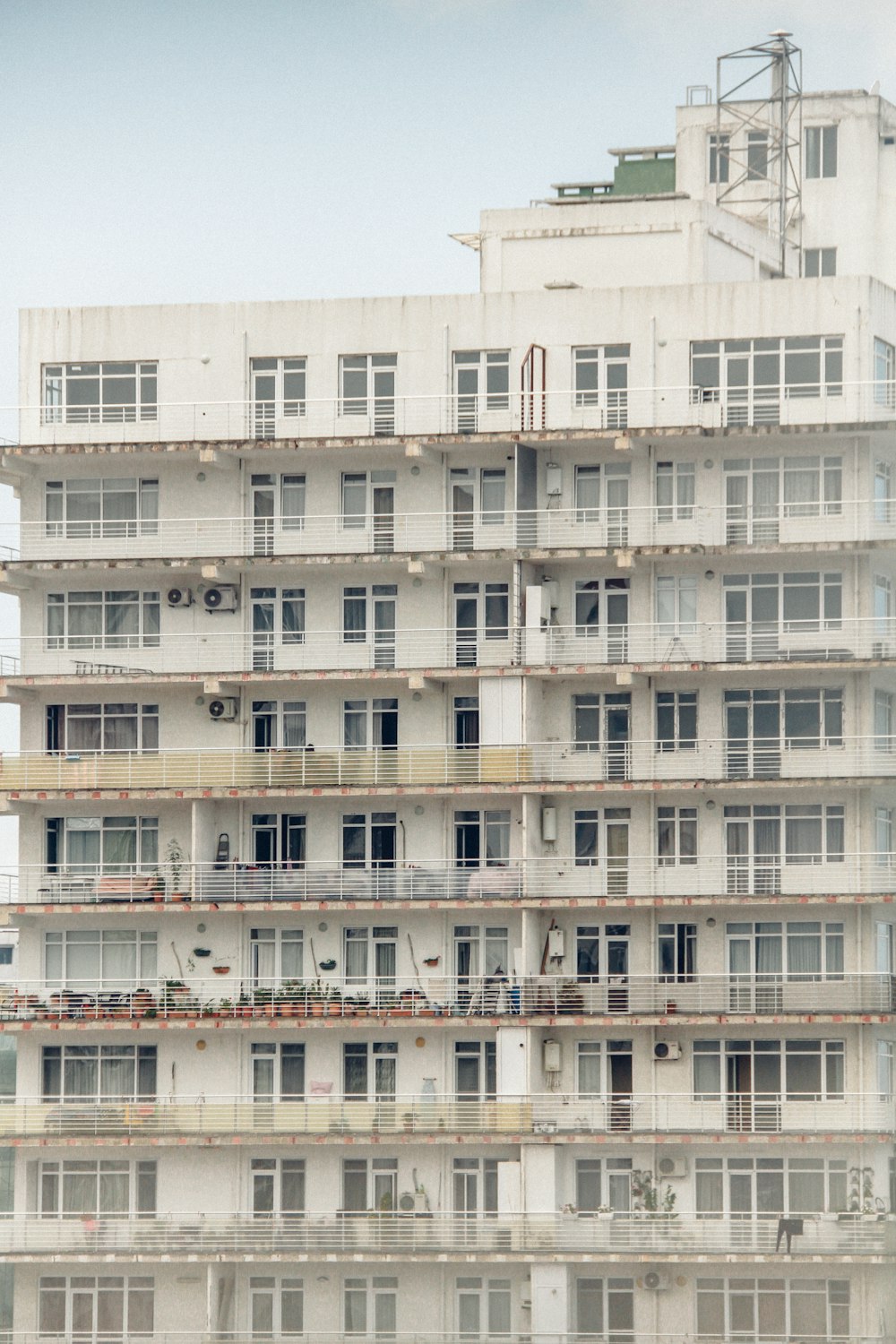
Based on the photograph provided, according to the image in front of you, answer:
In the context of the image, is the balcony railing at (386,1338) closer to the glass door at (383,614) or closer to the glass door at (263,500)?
the glass door at (383,614)

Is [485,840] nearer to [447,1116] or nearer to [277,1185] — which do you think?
[447,1116]

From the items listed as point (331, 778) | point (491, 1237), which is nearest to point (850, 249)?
point (331, 778)

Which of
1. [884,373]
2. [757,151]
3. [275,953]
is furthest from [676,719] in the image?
[757,151]

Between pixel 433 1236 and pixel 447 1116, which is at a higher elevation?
pixel 447 1116

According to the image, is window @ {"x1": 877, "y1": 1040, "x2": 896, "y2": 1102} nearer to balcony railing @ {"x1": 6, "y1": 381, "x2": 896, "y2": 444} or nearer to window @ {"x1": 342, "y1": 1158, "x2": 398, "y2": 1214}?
window @ {"x1": 342, "y1": 1158, "x2": 398, "y2": 1214}

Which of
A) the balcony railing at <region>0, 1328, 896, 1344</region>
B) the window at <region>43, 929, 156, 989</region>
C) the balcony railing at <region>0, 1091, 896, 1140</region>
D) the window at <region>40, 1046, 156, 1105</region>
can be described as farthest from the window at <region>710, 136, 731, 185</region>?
the balcony railing at <region>0, 1328, 896, 1344</region>

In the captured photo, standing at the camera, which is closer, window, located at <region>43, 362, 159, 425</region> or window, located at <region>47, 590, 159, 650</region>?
window, located at <region>47, 590, 159, 650</region>

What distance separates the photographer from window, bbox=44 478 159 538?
66.6m

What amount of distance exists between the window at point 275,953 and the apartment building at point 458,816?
2.5 inches

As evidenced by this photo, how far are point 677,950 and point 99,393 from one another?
18006mm

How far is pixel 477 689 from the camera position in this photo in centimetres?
6488

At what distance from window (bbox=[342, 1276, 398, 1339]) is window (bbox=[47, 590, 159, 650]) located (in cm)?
1478

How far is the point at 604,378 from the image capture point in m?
65.1

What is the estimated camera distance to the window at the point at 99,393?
6675 centimetres
